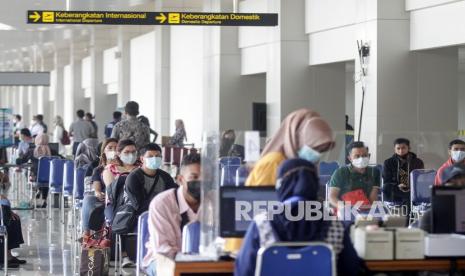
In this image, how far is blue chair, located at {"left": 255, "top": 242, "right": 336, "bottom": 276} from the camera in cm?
552

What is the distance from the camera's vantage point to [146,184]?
9648 millimetres

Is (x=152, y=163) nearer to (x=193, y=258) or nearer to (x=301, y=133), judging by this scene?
(x=193, y=258)

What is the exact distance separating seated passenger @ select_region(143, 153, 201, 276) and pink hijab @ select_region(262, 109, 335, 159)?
4.20ft

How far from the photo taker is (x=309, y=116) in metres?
6.08

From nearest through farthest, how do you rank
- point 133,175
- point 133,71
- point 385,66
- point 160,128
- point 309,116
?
point 309,116, point 133,175, point 385,66, point 160,128, point 133,71

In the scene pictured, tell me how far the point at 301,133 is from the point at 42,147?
1546 centimetres

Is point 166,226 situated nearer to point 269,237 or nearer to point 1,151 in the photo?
point 269,237

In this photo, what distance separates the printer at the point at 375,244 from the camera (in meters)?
6.17

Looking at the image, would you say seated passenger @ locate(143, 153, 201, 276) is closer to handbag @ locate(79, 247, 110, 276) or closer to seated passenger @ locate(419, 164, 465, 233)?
seated passenger @ locate(419, 164, 465, 233)

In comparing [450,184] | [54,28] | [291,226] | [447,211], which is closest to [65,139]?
[54,28]

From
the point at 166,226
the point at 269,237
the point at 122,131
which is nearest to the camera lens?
the point at 269,237

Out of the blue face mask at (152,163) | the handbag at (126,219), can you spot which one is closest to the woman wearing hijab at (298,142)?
the blue face mask at (152,163)

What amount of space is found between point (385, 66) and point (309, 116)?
11.4 meters

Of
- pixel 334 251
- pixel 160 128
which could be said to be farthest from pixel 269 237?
pixel 160 128
